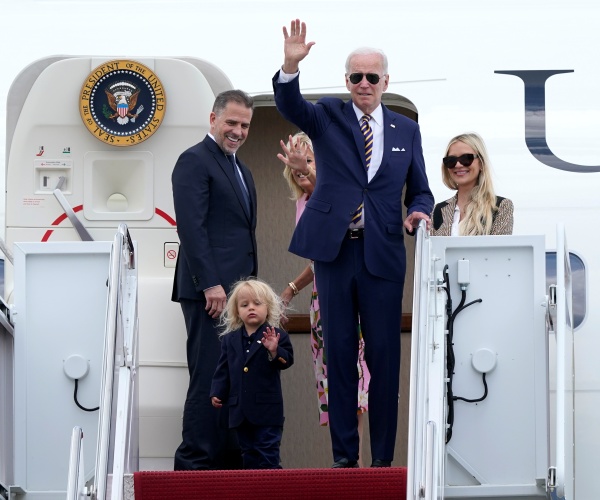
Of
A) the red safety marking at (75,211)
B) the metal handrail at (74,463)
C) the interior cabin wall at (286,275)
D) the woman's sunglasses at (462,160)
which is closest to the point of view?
the metal handrail at (74,463)

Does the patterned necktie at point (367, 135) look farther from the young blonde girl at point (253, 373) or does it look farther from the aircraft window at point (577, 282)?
the aircraft window at point (577, 282)

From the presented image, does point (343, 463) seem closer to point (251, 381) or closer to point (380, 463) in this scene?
point (380, 463)

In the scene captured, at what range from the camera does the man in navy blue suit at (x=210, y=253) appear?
7129 millimetres

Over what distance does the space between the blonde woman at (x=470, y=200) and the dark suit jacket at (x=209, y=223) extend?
96cm

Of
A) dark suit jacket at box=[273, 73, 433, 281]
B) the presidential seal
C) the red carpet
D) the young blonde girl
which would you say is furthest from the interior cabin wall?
the red carpet

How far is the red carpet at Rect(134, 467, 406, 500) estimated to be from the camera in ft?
20.0

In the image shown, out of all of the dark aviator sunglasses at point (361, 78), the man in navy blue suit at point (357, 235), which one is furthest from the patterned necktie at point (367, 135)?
the dark aviator sunglasses at point (361, 78)

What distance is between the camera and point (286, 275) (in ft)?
30.4

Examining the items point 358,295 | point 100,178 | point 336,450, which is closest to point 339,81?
point 100,178

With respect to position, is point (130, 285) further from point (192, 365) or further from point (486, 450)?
point (486, 450)

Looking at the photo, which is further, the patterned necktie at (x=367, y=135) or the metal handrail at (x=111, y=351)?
the patterned necktie at (x=367, y=135)

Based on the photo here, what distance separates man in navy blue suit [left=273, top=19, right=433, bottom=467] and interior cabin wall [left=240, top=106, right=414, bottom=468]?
7.24 ft

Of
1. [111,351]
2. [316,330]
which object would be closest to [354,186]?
[316,330]

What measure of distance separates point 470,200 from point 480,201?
97 mm
